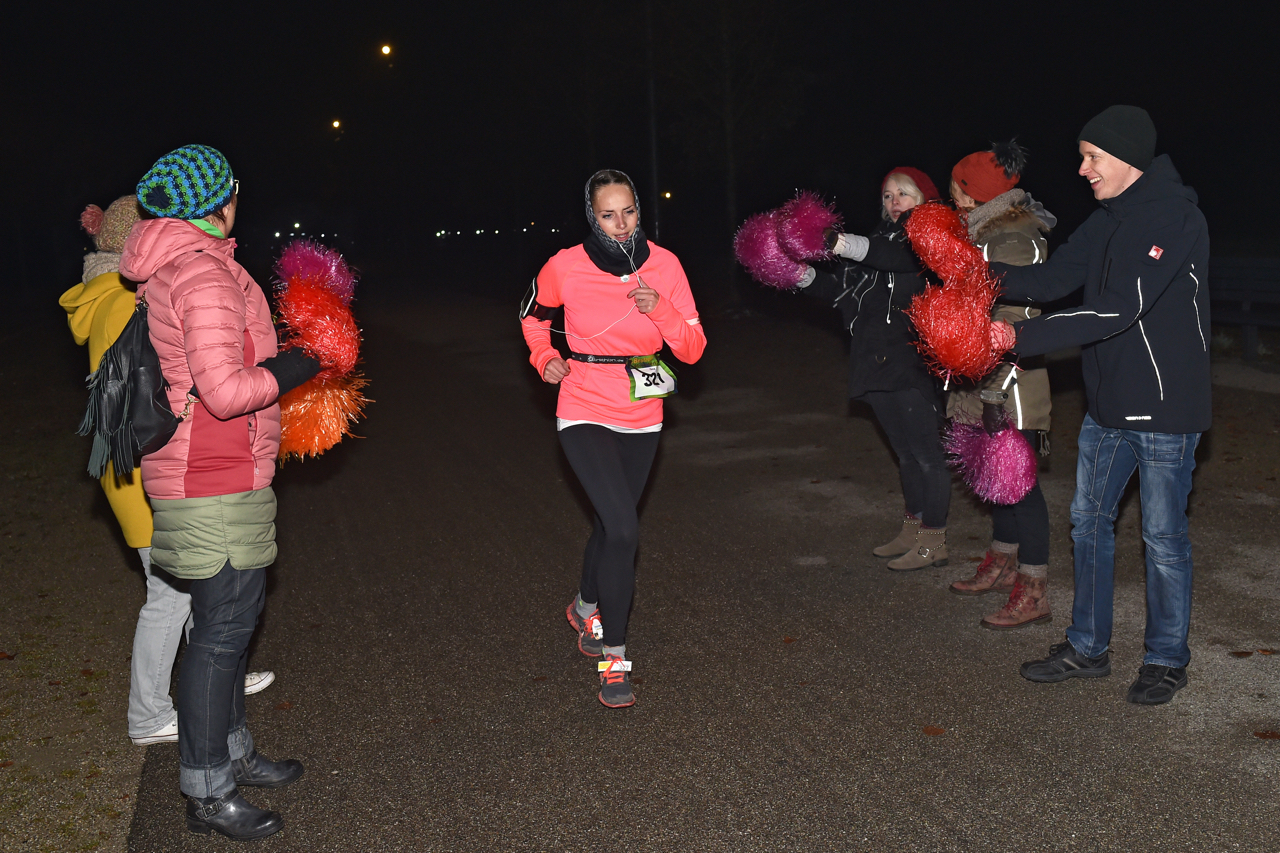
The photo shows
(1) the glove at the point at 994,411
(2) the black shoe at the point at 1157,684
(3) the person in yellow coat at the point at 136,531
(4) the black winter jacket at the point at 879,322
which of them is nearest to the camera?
(3) the person in yellow coat at the point at 136,531

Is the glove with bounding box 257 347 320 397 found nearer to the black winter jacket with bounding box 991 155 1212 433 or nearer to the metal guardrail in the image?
the black winter jacket with bounding box 991 155 1212 433

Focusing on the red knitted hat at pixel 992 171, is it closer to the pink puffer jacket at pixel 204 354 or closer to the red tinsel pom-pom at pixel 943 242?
the red tinsel pom-pom at pixel 943 242

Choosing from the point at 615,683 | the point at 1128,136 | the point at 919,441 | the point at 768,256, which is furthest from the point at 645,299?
the point at 919,441

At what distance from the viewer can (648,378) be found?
4.81 meters

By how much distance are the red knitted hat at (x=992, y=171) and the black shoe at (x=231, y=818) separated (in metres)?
4.09

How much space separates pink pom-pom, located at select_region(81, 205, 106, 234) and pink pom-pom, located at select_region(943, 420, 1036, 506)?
4.03m

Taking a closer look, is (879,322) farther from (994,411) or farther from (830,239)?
(994,411)

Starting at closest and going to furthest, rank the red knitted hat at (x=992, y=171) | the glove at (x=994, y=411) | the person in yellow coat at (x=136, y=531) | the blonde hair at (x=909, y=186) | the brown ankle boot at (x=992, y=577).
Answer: the person in yellow coat at (x=136, y=531) < the glove at (x=994, y=411) < the red knitted hat at (x=992, y=171) < the blonde hair at (x=909, y=186) < the brown ankle boot at (x=992, y=577)

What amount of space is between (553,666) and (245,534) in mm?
1918

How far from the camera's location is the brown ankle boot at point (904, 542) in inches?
254

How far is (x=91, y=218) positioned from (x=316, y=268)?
1467mm

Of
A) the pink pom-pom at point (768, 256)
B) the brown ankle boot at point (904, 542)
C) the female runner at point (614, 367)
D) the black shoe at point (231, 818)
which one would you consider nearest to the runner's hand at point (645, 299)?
the female runner at point (614, 367)

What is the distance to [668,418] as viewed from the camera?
11133 mm

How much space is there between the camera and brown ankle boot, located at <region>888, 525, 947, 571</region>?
6.29 m
